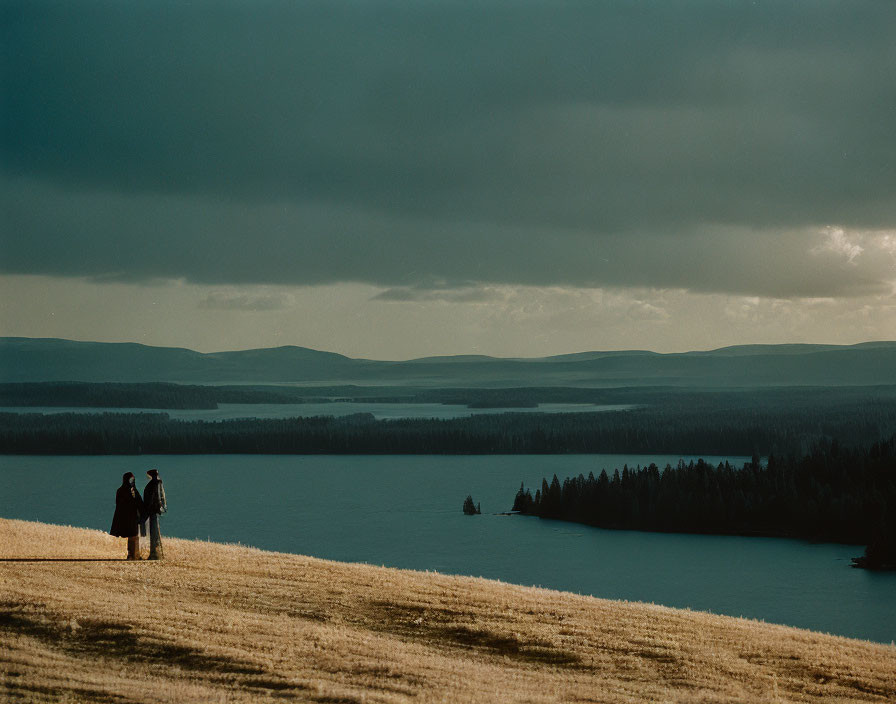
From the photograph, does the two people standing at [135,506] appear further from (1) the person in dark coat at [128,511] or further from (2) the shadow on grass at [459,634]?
(2) the shadow on grass at [459,634]

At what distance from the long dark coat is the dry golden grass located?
115cm

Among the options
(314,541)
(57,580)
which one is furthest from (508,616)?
(314,541)

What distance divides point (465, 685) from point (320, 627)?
6.24 metres

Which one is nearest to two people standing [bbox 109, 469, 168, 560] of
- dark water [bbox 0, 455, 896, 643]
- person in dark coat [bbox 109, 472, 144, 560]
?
person in dark coat [bbox 109, 472, 144, 560]

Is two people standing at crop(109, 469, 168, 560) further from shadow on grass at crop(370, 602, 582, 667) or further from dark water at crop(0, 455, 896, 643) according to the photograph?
dark water at crop(0, 455, 896, 643)

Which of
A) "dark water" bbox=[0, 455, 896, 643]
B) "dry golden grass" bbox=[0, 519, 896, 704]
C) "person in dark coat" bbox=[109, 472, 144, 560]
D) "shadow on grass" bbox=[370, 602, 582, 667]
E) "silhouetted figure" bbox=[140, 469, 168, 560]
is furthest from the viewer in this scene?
"dark water" bbox=[0, 455, 896, 643]

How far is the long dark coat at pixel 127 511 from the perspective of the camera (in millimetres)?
33688

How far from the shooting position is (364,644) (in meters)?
25.4

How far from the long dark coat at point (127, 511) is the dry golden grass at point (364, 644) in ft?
3.78

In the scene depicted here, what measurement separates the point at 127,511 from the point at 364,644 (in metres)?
12.1

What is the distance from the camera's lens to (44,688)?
785 inches

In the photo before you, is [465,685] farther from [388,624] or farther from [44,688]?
[44,688]

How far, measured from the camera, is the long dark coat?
33688 millimetres

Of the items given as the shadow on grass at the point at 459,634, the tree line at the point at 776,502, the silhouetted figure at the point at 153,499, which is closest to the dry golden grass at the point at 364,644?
the shadow on grass at the point at 459,634
